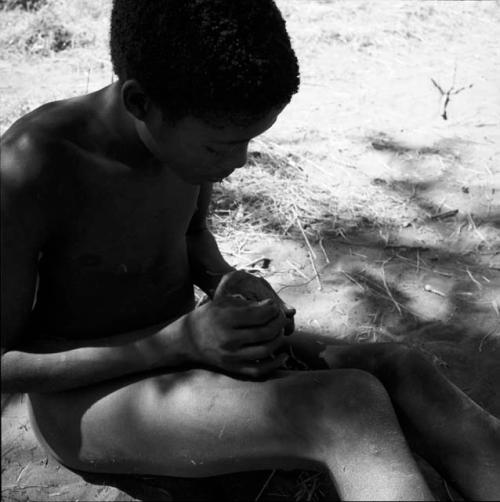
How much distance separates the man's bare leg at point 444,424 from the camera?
6.06 ft

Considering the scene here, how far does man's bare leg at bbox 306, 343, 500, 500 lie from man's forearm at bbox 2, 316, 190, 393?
0.55 metres

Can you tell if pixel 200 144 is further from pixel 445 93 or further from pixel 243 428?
pixel 445 93

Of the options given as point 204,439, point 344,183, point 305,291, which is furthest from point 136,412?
point 344,183

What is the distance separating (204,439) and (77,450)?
14.4 inches

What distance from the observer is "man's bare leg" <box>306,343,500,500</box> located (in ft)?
6.06

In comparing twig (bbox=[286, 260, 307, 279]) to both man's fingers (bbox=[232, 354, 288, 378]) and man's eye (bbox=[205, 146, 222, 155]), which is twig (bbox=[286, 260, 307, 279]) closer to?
man's fingers (bbox=[232, 354, 288, 378])

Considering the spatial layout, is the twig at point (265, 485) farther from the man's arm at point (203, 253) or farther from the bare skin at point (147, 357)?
the man's arm at point (203, 253)

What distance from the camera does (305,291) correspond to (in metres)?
3.19

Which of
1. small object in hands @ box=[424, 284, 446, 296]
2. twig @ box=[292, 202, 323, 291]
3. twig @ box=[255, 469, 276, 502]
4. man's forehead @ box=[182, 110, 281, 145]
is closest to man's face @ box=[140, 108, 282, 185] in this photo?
man's forehead @ box=[182, 110, 281, 145]

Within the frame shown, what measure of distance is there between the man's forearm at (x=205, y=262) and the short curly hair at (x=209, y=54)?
75cm

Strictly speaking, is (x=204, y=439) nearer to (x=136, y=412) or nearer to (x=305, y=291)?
(x=136, y=412)

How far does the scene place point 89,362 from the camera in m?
1.84

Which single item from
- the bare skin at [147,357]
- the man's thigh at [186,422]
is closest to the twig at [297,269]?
the bare skin at [147,357]

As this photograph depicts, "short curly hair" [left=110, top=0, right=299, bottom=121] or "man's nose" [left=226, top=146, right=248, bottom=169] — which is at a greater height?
"short curly hair" [left=110, top=0, right=299, bottom=121]
